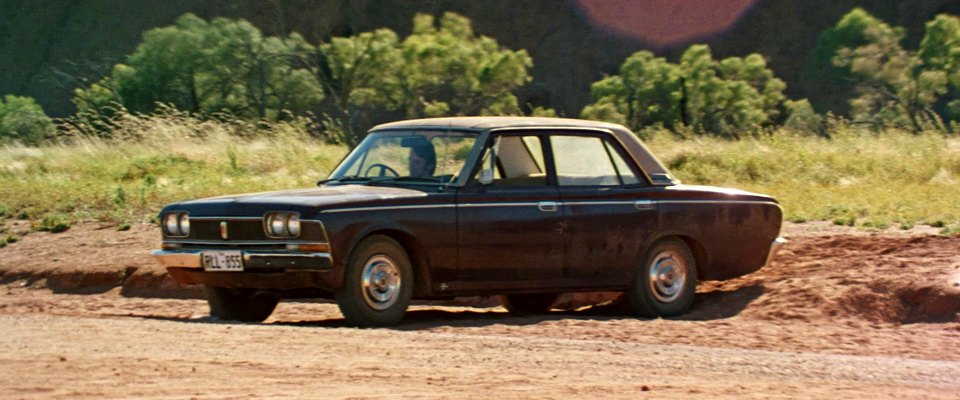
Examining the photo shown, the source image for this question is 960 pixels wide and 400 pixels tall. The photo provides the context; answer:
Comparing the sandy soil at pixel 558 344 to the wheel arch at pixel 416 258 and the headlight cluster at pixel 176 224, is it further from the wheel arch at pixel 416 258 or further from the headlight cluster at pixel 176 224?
the headlight cluster at pixel 176 224

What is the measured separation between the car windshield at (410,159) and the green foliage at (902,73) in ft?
133

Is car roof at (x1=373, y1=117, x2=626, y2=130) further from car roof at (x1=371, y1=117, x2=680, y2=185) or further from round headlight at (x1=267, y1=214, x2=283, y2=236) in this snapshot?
round headlight at (x1=267, y1=214, x2=283, y2=236)

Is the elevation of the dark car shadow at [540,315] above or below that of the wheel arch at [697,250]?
below

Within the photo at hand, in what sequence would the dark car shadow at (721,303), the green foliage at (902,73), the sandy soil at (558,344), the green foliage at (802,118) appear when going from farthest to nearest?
the green foliage at (902,73), the green foliage at (802,118), the dark car shadow at (721,303), the sandy soil at (558,344)

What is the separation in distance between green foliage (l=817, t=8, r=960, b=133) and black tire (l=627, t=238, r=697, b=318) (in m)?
39.1

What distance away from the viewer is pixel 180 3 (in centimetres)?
7500

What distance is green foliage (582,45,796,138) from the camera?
172ft

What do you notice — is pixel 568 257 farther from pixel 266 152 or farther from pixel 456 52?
pixel 456 52

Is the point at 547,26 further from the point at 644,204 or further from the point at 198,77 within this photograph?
the point at 644,204

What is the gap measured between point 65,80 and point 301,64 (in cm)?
2042

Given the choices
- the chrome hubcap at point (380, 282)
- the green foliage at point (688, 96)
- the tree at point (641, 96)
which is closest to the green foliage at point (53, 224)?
the chrome hubcap at point (380, 282)

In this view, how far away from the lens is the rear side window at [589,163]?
34.2 feet

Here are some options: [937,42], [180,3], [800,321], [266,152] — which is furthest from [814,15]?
[800,321]

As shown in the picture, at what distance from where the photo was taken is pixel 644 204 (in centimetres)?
1072
